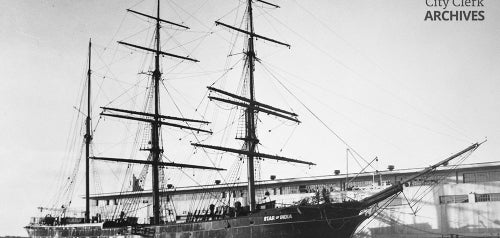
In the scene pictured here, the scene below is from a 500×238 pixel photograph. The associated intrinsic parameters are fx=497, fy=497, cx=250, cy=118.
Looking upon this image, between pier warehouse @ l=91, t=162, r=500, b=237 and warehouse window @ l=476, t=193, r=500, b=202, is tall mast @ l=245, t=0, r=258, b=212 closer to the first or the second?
pier warehouse @ l=91, t=162, r=500, b=237

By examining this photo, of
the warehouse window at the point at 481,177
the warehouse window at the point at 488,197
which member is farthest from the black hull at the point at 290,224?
the warehouse window at the point at 481,177

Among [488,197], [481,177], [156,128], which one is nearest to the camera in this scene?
[488,197]

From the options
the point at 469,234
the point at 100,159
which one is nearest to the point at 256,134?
the point at 100,159

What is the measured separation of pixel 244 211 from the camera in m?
33.6

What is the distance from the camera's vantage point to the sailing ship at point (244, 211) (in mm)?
30875

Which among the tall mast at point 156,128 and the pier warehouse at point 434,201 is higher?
the tall mast at point 156,128

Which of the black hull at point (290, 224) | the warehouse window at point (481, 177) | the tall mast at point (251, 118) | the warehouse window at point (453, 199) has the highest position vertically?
the tall mast at point (251, 118)

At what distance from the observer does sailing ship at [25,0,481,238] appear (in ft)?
101

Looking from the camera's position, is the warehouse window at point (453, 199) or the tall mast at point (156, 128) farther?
the tall mast at point (156, 128)

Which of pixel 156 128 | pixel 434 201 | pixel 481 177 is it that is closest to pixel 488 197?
pixel 481 177

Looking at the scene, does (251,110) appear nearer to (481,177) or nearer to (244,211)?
(244,211)

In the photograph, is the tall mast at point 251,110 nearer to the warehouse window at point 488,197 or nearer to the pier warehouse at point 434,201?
the pier warehouse at point 434,201

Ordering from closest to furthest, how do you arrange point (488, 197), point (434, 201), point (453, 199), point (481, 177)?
point (488, 197)
point (453, 199)
point (434, 201)
point (481, 177)

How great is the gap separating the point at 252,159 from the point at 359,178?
40.8ft
